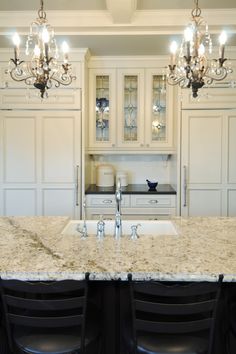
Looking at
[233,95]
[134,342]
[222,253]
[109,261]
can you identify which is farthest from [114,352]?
[233,95]

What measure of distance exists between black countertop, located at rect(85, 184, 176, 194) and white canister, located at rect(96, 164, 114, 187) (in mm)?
93

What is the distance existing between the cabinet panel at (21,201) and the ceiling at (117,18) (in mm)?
1716

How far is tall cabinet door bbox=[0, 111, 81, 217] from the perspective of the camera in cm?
388

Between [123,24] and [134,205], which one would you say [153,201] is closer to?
[134,205]

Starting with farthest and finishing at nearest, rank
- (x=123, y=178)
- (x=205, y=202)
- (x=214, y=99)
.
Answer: (x=123, y=178) < (x=205, y=202) < (x=214, y=99)

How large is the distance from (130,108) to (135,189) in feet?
3.42

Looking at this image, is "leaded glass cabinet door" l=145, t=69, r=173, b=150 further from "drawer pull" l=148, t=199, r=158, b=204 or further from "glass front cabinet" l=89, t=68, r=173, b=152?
"drawer pull" l=148, t=199, r=158, b=204

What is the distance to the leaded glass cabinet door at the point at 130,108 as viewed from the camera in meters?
4.13

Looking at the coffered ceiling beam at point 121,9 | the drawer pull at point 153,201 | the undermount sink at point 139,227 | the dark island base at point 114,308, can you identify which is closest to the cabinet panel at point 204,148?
the drawer pull at point 153,201

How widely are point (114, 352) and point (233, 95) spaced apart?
10.3 ft

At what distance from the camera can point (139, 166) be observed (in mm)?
4578

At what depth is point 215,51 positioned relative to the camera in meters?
3.79

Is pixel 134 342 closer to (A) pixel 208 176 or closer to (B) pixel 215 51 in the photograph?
(A) pixel 208 176

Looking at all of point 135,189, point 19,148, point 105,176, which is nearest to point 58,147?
point 19,148
